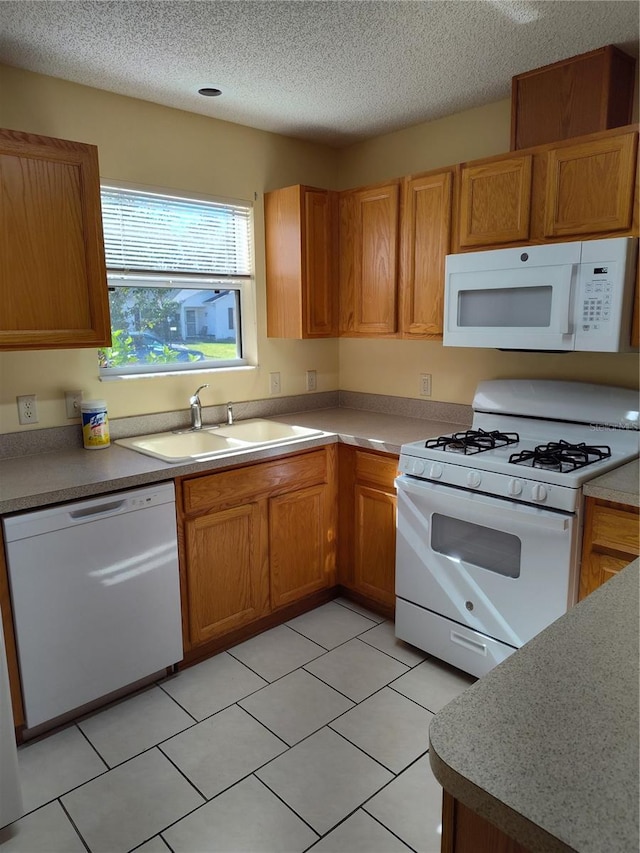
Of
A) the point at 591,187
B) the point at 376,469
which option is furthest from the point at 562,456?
the point at 591,187

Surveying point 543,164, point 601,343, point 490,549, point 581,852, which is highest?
point 543,164

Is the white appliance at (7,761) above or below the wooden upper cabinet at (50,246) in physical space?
below

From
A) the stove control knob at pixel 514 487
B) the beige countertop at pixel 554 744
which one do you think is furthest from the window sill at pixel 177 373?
the beige countertop at pixel 554 744

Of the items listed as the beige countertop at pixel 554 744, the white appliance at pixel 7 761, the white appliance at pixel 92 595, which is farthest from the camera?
the white appliance at pixel 92 595

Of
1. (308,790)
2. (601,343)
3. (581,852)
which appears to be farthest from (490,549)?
(581,852)

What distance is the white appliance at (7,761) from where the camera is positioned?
168 centimetres

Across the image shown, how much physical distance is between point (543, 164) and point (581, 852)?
2336mm

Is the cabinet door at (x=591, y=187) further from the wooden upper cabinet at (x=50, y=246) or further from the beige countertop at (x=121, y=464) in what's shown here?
the wooden upper cabinet at (x=50, y=246)

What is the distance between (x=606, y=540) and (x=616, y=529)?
2.1 inches

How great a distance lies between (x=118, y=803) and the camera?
6.06ft

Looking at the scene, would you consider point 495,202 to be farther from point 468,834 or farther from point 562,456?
point 468,834

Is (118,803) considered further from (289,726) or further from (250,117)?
(250,117)

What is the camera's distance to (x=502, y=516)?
86.4 inches

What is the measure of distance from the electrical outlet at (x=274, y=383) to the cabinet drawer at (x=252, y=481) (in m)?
0.65
